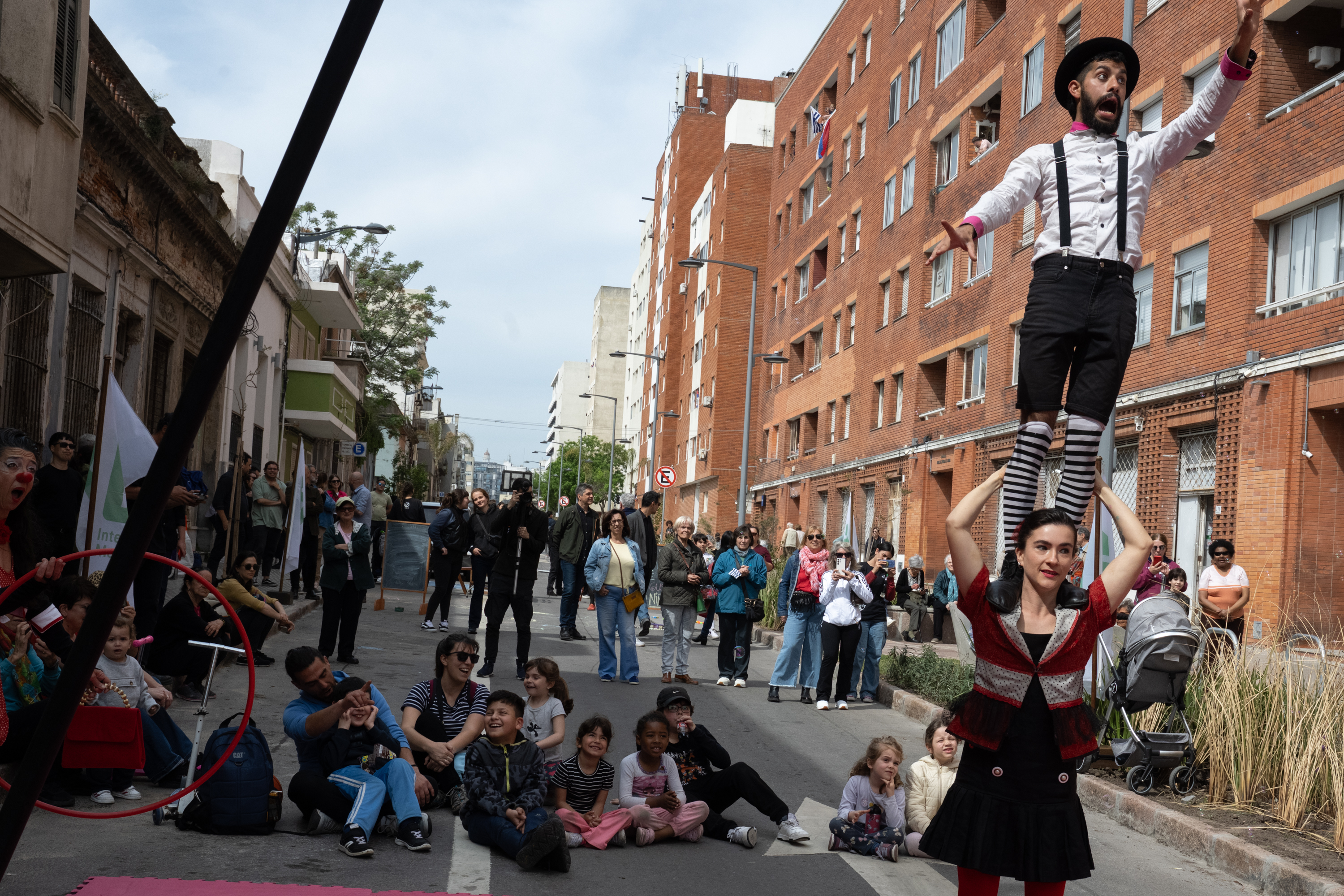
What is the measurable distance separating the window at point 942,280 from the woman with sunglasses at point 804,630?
2007 cm

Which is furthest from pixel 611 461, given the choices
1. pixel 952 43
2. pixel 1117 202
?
pixel 1117 202

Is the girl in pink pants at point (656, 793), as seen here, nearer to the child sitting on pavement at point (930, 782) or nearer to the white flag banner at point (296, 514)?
the child sitting on pavement at point (930, 782)

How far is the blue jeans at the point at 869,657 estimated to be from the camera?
14516mm

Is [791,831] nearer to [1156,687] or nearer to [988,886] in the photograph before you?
[1156,687]

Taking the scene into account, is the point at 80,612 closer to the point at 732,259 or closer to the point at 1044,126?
the point at 1044,126

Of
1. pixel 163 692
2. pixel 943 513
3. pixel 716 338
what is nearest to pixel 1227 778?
pixel 163 692

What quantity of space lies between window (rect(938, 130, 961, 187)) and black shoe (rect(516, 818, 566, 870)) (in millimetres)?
30174

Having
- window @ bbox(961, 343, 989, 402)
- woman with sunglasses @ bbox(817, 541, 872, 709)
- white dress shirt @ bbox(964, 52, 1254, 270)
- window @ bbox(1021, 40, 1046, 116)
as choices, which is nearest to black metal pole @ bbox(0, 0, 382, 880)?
white dress shirt @ bbox(964, 52, 1254, 270)

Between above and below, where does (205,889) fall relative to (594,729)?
below

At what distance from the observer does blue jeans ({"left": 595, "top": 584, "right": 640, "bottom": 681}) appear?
14.0 m

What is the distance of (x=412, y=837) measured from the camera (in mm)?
6762

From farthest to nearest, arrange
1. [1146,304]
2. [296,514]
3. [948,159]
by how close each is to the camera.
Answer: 1. [948,159]
2. [1146,304]
3. [296,514]

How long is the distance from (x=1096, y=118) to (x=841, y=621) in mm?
9453

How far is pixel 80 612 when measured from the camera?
6.85 metres
